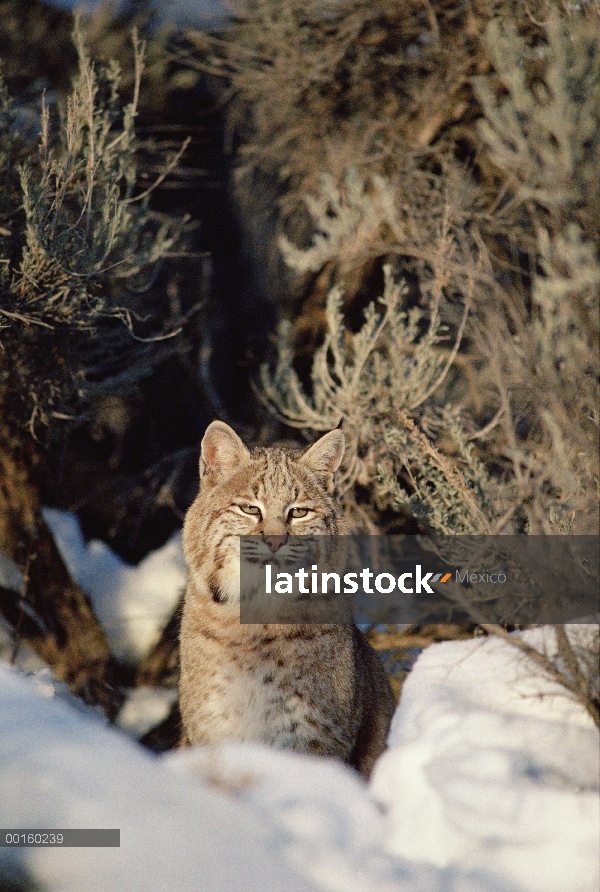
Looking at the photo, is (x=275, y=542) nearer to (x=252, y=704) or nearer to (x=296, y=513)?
(x=296, y=513)

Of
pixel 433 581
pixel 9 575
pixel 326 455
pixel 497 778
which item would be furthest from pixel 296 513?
pixel 9 575

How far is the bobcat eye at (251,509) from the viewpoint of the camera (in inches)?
135

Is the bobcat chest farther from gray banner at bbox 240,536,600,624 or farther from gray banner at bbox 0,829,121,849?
gray banner at bbox 0,829,121,849

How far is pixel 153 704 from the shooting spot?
5.30 meters

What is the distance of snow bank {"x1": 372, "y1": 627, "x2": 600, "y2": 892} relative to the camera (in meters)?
2.24

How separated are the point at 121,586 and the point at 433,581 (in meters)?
2.41

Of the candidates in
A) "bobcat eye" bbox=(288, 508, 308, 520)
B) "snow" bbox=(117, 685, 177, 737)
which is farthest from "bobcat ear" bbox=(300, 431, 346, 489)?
"snow" bbox=(117, 685, 177, 737)

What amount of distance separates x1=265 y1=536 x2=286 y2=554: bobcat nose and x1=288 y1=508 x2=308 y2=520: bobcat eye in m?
0.16

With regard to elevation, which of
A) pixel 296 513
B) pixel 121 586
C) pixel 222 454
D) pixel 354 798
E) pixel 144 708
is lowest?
pixel 144 708

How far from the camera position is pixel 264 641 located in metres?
3.37

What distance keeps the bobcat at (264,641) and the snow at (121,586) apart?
1858mm

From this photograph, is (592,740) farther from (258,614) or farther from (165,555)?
(165,555)

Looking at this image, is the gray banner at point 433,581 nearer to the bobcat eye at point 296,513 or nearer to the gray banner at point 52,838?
the bobcat eye at point 296,513

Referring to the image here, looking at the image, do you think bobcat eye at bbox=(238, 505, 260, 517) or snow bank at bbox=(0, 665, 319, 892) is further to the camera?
bobcat eye at bbox=(238, 505, 260, 517)
